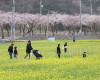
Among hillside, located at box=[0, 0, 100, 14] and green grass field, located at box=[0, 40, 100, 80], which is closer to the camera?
green grass field, located at box=[0, 40, 100, 80]

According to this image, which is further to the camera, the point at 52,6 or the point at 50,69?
the point at 52,6

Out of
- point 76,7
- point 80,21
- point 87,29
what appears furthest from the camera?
point 76,7

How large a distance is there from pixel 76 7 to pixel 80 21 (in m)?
32.6

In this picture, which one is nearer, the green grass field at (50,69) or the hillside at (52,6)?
the green grass field at (50,69)

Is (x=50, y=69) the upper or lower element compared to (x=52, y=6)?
lower

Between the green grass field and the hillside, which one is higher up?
the hillside

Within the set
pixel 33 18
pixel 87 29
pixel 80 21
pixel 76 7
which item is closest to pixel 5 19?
pixel 33 18

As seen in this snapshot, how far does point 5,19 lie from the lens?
9481cm

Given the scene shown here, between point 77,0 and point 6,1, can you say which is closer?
point 6,1

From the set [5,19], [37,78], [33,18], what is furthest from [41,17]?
[37,78]

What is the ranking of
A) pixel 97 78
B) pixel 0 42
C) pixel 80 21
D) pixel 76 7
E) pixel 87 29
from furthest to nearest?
1. pixel 76 7
2. pixel 87 29
3. pixel 80 21
4. pixel 0 42
5. pixel 97 78

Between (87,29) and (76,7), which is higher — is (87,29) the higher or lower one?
the lower one

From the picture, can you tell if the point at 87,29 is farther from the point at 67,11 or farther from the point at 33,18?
the point at 33,18

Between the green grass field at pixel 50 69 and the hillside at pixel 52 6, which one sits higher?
the hillside at pixel 52 6
